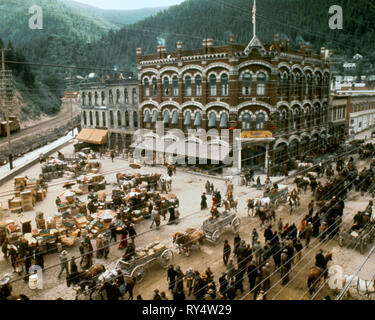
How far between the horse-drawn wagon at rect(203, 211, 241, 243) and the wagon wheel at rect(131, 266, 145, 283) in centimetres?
445

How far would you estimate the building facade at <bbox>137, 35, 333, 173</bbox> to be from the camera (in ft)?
101

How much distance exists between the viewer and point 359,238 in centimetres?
1568

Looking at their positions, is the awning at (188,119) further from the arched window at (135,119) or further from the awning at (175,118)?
the arched window at (135,119)

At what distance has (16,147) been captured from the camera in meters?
48.8

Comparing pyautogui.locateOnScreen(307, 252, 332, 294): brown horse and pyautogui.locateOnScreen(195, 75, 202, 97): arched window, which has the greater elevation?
pyautogui.locateOnScreen(195, 75, 202, 97): arched window

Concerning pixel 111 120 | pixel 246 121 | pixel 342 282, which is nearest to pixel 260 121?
pixel 246 121

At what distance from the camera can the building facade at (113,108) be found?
41.5 metres

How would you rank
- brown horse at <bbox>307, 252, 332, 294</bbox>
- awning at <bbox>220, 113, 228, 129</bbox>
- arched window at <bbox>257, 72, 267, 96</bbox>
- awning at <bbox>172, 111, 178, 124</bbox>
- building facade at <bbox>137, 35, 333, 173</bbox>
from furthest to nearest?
awning at <bbox>172, 111, 178, 124</bbox> → awning at <bbox>220, 113, 228, 129</bbox> → arched window at <bbox>257, 72, 267, 96</bbox> → building facade at <bbox>137, 35, 333, 173</bbox> → brown horse at <bbox>307, 252, 332, 294</bbox>

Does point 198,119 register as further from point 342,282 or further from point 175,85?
point 342,282

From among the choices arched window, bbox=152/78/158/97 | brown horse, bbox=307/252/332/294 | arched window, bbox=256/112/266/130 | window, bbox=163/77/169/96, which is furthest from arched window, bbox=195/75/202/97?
brown horse, bbox=307/252/332/294

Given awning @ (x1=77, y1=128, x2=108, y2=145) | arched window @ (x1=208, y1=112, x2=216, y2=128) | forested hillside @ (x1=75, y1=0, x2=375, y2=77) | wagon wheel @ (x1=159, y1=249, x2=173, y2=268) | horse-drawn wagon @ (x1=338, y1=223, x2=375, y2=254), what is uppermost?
forested hillside @ (x1=75, y1=0, x2=375, y2=77)

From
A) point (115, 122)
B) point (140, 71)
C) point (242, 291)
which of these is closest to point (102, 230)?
point (242, 291)

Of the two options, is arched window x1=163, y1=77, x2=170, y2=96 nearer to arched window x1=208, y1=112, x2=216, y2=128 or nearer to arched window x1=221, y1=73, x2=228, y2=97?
arched window x1=208, y1=112, x2=216, y2=128
